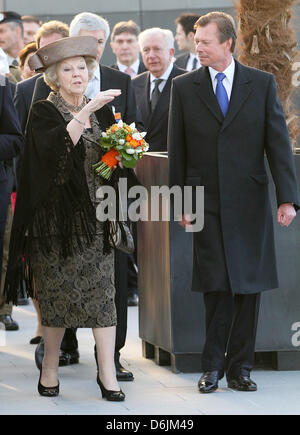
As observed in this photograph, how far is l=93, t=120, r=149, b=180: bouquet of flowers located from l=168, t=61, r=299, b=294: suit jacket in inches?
16.2

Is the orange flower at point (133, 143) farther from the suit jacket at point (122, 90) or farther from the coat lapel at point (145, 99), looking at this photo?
the coat lapel at point (145, 99)

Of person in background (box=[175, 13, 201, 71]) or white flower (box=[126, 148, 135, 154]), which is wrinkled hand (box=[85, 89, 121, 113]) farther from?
person in background (box=[175, 13, 201, 71])

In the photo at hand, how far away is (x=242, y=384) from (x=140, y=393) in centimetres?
60

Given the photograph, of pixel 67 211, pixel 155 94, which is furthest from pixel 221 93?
pixel 155 94

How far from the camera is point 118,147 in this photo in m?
6.28

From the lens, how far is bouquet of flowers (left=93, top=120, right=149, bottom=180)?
20.6ft

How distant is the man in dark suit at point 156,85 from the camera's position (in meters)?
9.02

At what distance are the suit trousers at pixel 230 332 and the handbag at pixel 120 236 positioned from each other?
0.59 metres

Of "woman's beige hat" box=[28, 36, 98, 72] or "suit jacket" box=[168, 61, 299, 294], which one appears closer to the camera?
"woman's beige hat" box=[28, 36, 98, 72]

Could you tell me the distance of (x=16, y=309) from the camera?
33.7ft

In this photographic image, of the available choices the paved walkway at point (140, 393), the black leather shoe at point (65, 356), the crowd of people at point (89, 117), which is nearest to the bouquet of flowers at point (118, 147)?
the crowd of people at point (89, 117)

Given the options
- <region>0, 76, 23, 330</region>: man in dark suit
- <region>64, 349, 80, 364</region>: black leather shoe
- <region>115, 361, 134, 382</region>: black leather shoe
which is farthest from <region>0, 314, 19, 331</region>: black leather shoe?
<region>115, 361, 134, 382</region>: black leather shoe

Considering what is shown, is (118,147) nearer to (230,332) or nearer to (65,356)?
(230,332)
